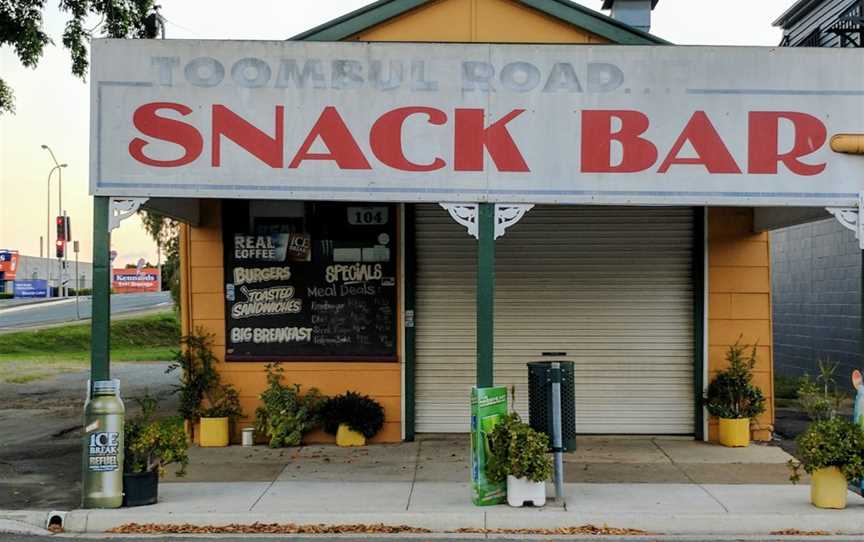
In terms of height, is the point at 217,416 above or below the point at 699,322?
below

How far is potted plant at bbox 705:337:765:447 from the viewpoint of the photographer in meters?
11.1

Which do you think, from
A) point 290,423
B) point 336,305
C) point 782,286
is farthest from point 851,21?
point 290,423

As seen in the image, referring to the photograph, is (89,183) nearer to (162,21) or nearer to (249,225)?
(249,225)

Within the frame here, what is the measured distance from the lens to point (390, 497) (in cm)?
849

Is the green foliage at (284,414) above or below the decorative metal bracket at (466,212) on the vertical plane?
below

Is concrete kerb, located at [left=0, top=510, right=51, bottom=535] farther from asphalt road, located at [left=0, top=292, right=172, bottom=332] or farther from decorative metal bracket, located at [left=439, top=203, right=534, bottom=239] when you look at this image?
asphalt road, located at [left=0, top=292, right=172, bottom=332]

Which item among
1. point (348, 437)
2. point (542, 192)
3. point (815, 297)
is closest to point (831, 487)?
point (542, 192)

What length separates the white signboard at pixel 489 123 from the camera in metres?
8.67

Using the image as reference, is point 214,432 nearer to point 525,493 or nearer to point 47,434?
point 47,434

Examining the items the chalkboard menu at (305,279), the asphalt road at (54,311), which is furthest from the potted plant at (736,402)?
the asphalt road at (54,311)

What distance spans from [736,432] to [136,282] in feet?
221

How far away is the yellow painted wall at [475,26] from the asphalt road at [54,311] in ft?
92.6

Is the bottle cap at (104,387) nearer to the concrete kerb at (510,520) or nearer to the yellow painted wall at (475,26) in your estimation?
the concrete kerb at (510,520)

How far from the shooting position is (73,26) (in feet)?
51.2
